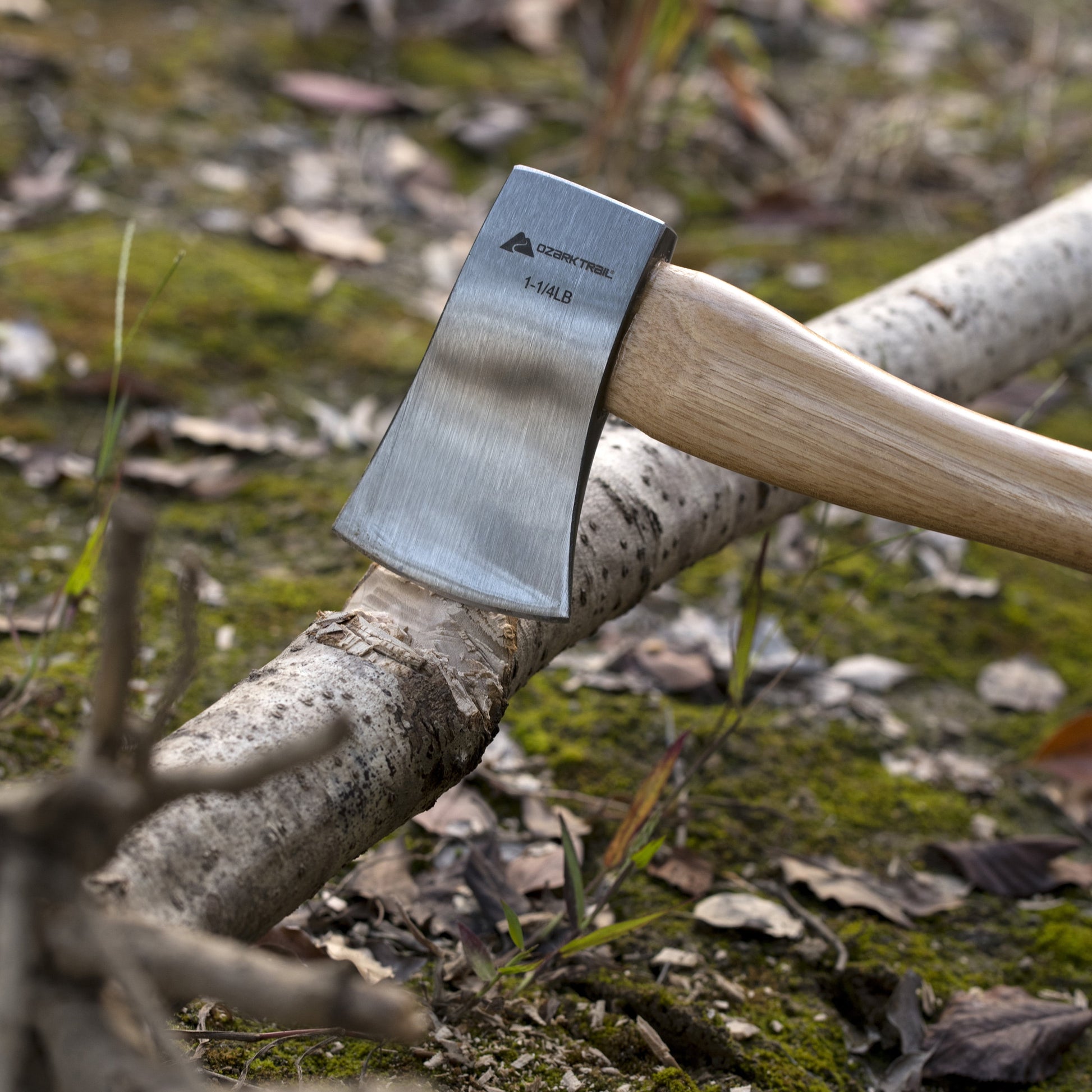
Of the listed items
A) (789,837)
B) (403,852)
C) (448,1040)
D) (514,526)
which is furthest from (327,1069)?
(789,837)

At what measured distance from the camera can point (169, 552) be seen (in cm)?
214

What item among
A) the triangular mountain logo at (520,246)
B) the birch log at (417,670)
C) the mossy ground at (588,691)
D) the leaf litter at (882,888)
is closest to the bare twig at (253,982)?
the birch log at (417,670)

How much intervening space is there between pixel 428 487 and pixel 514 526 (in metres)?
0.12

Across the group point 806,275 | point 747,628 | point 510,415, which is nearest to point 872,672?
point 747,628

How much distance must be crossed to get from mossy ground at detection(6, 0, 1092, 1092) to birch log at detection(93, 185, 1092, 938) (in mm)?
315

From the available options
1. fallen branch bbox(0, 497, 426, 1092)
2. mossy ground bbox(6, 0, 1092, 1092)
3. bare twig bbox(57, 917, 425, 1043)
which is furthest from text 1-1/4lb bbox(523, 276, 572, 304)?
bare twig bbox(57, 917, 425, 1043)

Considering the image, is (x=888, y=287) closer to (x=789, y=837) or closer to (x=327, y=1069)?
(x=789, y=837)

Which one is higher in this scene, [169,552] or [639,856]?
[639,856]

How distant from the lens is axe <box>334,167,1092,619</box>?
4.30 ft

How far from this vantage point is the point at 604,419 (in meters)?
1.36

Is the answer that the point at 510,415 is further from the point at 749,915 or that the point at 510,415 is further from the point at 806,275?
the point at 806,275

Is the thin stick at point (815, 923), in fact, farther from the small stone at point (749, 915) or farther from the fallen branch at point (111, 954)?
the fallen branch at point (111, 954)

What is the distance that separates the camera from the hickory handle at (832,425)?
4.33 feet

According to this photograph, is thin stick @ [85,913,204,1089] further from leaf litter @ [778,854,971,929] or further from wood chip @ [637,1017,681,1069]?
leaf litter @ [778,854,971,929]
